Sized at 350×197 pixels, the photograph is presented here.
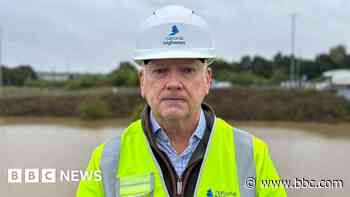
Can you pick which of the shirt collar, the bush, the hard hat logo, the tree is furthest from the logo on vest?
the tree

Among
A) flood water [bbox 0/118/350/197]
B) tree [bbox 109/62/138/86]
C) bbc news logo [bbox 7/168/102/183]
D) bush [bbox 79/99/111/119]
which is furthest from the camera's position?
tree [bbox 109/62/138/86]

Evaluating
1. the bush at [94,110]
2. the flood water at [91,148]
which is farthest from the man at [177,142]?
the bush at [94,110]

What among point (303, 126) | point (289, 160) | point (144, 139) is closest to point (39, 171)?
point (289, 160)

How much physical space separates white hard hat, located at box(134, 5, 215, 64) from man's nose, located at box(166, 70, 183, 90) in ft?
0.13

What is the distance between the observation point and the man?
0.94 m

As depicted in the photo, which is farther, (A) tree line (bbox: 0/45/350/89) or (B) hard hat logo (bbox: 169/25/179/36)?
(A) tree line (bbox: 0/45/350/89)

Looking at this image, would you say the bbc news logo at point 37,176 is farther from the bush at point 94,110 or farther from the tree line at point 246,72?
the tree line at point 246,72

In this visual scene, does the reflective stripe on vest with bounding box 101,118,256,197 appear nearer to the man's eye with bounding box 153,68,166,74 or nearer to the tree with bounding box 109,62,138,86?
the man's eye with bounding box 153,68,166,74

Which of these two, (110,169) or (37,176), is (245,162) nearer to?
(110,169)

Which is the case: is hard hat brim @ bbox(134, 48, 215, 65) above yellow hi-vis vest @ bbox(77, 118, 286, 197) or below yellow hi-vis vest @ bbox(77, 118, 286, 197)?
above

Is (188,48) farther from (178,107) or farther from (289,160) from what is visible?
(289,160)

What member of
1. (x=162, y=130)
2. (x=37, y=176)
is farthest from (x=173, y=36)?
(x=37, y=176)

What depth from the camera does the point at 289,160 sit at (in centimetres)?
977

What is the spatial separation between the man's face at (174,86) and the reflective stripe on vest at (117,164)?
5.2 inches
